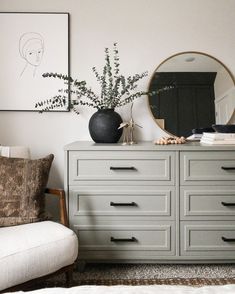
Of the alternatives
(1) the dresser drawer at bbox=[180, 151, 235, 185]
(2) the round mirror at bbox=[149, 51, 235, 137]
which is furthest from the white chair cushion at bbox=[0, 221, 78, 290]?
(2) the round mirror at bbox=[149, 51, 235, 137]

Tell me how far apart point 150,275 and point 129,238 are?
27 cm

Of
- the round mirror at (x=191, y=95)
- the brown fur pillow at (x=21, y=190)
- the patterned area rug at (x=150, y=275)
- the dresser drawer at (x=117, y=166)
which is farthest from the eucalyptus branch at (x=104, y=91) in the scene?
the patterned area rug at (x=150, y=275)

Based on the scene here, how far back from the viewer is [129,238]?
224 cm

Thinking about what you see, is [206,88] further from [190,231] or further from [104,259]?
[104,259]

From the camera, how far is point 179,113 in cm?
268

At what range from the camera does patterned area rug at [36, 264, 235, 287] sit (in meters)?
2.10

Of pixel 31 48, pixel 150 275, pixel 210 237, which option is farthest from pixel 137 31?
pixel 150 275

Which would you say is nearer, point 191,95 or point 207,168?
point 207,168

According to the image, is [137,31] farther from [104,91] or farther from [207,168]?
[207,168]

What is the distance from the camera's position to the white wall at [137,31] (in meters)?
2.64

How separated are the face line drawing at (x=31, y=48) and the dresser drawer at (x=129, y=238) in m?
1.31

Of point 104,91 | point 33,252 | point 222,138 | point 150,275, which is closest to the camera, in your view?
point 33,252

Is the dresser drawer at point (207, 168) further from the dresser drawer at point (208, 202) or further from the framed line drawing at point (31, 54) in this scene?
the framed line drawing at point (31, 54)

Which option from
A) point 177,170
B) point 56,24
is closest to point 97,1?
point 56,24
